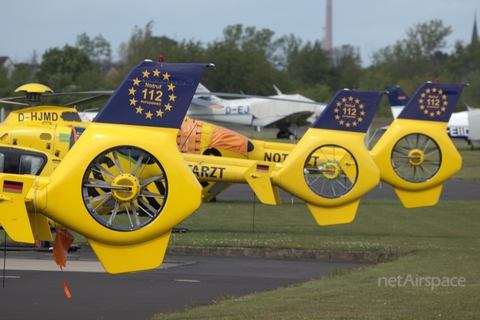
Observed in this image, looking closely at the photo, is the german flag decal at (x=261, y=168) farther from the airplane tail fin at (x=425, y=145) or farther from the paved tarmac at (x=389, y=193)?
the paved tarmac at (x=389, y=193)

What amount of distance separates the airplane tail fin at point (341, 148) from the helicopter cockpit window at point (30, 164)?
15.9 ft

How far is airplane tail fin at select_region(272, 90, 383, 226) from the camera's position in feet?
50.8

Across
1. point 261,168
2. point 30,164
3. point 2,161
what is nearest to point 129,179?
point 2,161

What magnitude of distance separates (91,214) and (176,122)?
125 centimetres

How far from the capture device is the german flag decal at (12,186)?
778 cm

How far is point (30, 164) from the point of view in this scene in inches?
492

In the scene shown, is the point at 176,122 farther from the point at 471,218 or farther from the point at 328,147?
the point at 471,218

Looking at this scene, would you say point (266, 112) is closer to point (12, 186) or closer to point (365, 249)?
point (365, 249)

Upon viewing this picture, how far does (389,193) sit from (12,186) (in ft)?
68.8

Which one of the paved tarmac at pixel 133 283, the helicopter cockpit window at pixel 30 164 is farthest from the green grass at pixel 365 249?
the helicopter cockpit window at pixel 30 164

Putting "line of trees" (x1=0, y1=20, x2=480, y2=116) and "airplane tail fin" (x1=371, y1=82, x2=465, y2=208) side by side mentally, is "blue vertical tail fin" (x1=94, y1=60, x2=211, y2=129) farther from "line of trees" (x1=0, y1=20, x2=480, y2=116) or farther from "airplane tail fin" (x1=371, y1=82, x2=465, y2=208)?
"line of trees" (x1=0, y1=20, x2=480, y2=116)

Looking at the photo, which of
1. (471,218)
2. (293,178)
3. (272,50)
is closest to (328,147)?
(293,178)

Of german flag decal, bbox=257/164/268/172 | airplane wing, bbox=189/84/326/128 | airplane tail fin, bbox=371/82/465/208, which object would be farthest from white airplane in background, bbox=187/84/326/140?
german flag decal, bbox=257/164/268/172

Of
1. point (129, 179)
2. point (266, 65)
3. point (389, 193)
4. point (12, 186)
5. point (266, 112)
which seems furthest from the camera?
point (266, 65)
